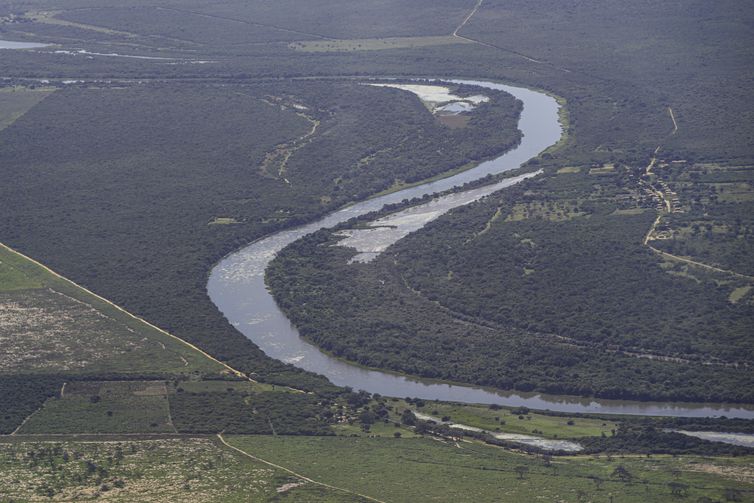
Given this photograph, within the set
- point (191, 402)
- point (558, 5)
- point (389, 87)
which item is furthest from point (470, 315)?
point (558, 5)

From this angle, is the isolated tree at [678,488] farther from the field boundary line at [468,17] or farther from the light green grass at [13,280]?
the field boundary line at [468,17]

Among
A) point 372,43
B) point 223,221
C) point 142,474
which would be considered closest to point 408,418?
point 142,474

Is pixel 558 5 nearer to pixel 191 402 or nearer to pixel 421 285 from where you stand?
pixel 421 285

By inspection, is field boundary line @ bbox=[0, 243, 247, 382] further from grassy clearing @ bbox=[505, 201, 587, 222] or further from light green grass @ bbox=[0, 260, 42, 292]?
grassy clearing @ bbox=[505, 201, 587, 222]

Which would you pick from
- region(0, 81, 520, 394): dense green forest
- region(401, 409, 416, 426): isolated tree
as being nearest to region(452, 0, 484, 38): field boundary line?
region(0, 81, 520, 394): dense green forest

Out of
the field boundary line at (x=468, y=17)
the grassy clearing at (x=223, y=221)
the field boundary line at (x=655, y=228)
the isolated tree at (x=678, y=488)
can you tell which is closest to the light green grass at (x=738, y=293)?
the field boundary line at (x=655, y=228)

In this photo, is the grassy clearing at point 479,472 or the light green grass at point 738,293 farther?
the light green grass at point 738,293
